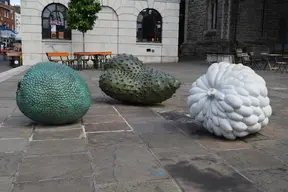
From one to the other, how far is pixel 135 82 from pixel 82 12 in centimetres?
1194

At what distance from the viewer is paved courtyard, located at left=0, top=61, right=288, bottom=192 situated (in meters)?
2.96

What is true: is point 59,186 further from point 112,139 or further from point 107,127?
point 107,127

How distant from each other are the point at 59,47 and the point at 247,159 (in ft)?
59.7

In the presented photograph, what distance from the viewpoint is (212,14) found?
94.7ft

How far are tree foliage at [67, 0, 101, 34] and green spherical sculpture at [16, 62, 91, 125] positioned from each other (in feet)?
42.4

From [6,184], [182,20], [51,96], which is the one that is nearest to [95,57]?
[51,96]

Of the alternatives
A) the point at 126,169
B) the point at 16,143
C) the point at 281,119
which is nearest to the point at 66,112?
the point at 16,143

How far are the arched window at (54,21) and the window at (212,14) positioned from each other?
44.8ft

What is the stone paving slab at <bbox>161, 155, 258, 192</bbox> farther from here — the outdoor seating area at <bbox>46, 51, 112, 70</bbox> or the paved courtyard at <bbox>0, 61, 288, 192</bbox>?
the outdoor seating area at <bbox>46, 51, 112, 70</bbox>

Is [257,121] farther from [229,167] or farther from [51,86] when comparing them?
[51,86]

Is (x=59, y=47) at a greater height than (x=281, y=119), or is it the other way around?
(x=59, y=47)

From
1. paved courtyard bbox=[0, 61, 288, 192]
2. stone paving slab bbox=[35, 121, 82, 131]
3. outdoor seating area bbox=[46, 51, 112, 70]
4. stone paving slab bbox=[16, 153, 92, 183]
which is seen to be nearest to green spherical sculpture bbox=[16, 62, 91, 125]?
stone paving slab bbox=[35, 121, 82, 131]

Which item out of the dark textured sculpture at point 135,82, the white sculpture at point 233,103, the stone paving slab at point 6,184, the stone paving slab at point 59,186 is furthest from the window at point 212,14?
the stone paving slab at point 6,184

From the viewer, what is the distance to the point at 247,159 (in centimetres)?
364
